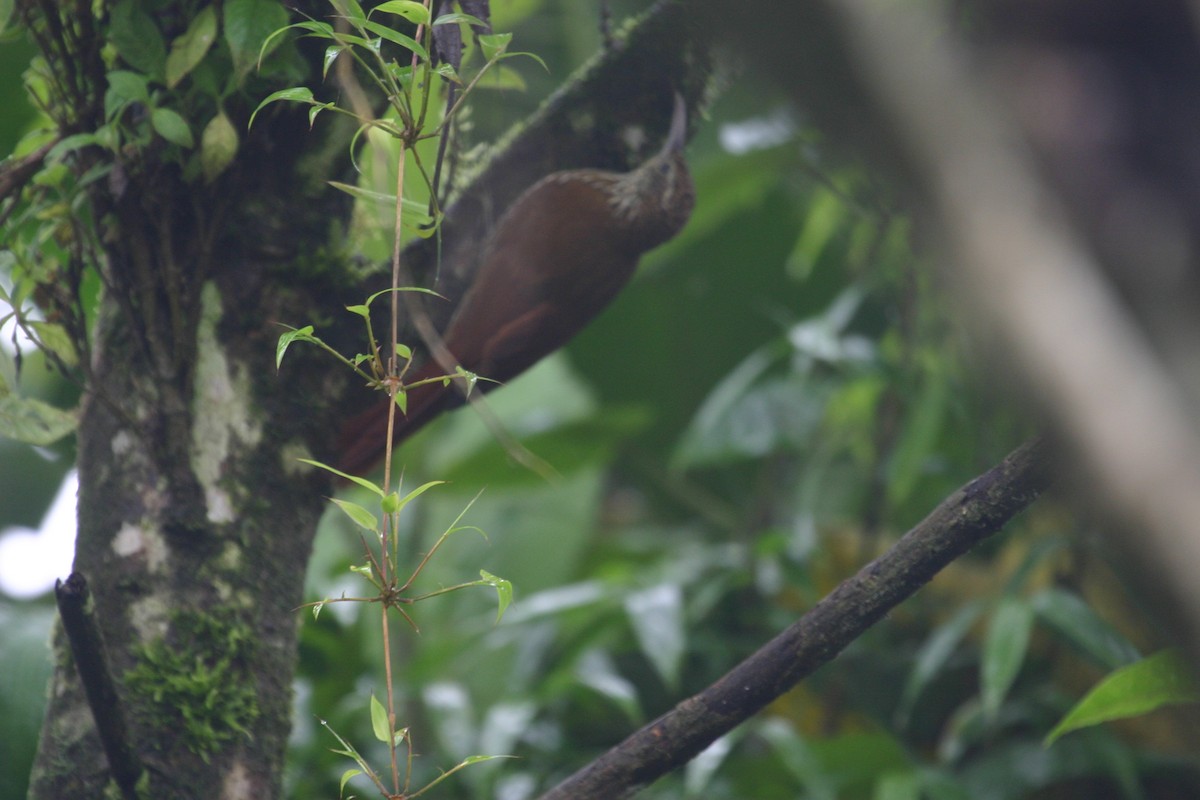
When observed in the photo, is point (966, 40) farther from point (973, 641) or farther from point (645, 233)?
point (973, 641)

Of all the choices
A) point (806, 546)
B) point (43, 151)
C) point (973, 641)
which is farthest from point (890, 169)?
point (973, 641)

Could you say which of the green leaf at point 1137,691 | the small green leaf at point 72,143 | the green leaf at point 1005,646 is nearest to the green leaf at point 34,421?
A: the small green leaf at point 72,143

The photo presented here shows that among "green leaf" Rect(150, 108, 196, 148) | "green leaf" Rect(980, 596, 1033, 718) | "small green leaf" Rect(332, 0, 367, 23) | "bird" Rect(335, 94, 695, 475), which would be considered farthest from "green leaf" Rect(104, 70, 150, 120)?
"green leaf" Rect(980, 596, 1033, 718)

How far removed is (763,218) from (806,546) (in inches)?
34.1

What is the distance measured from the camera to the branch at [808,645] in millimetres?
615

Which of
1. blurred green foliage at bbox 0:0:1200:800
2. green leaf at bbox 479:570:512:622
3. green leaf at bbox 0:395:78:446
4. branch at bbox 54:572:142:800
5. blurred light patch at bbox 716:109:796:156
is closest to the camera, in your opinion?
branch at bbox 54:572:142:800

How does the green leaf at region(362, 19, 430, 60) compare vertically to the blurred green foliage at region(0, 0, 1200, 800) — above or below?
above

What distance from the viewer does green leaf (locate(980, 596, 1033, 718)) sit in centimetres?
137

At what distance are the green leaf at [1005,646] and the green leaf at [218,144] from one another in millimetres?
1155

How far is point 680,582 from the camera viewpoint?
1834 mm

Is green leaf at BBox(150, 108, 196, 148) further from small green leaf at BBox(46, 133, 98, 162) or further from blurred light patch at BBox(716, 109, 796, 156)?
blurred light patch at BBox(716, 109, 796, 156)

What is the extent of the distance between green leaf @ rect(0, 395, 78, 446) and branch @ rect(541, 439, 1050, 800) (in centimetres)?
46

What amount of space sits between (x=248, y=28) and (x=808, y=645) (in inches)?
21.3

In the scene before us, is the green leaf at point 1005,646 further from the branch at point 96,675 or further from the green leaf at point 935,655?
the branch at point 96,675
